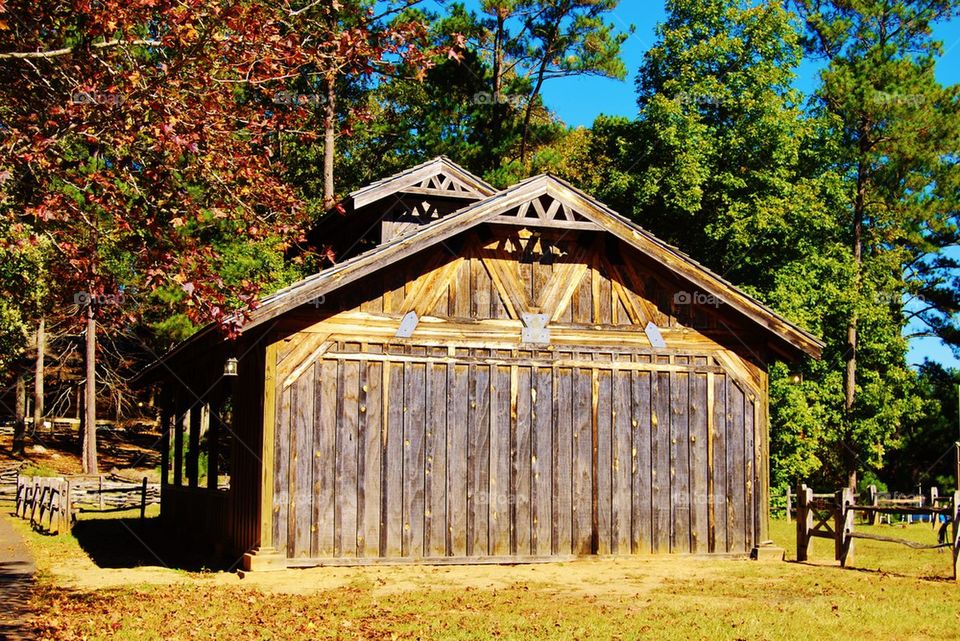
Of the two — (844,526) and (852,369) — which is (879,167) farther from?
(844,526)

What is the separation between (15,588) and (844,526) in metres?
13.8

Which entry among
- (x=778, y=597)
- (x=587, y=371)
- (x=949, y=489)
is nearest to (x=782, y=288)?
(x=949, y=489)

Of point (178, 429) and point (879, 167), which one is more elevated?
point (879, 167)

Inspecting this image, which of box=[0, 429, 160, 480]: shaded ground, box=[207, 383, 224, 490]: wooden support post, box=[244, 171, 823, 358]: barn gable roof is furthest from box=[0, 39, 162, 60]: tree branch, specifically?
box=[0, 429, 160, 480]: shaded ground

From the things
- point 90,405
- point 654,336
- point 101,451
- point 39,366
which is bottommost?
point 101,451

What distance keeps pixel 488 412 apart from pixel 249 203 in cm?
796

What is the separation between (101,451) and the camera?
51.7 m

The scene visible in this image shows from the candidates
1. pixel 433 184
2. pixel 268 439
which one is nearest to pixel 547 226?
pixel 268 439

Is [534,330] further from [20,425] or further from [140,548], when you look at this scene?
[20,425]

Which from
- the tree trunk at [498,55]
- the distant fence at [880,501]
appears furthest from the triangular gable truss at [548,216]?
the tree trunk at [498,55]

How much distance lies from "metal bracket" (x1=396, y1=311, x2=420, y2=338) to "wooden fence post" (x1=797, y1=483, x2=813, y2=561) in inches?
320

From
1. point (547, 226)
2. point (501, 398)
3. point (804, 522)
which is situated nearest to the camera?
point (547, 226)

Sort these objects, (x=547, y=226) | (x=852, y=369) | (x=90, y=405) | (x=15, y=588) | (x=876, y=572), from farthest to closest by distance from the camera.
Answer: (x=90, y=405) → (x=852, y=369) → (x=547, y=226) → (x=876, y=572) → (x=15, y=588)

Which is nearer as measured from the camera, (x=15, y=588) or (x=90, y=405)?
(x=15, y=588)
